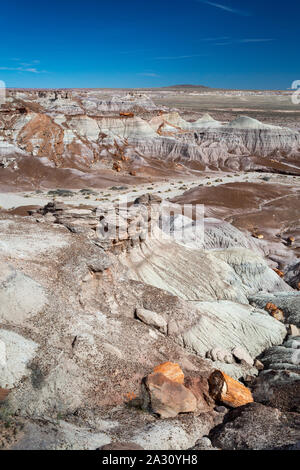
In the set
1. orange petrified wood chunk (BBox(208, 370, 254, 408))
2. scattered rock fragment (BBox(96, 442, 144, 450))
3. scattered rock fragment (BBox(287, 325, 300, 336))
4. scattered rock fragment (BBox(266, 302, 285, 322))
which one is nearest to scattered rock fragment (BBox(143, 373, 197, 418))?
orange petrified wood chunk (BBox(208, 370, 254, 408))

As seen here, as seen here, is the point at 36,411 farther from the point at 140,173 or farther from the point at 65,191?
the point at 140,173

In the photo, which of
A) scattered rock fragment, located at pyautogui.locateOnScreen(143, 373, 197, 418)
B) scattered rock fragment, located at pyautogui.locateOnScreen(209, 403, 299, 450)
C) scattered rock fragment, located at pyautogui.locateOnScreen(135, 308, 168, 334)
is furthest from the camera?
scattered rock fragment, located at pyautogui.locateOnScreen(135, 308, 168, 334)

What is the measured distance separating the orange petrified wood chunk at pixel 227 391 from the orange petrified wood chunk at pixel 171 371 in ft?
3.41

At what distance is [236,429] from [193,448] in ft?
4.37

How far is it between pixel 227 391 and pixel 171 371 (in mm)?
1831

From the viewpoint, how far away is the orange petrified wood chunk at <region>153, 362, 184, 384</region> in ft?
34.3

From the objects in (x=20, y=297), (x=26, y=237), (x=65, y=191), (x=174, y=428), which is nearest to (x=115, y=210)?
(x=26, y=237)

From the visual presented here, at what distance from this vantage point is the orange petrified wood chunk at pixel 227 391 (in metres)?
10.5

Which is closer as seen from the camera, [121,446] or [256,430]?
[121,446]

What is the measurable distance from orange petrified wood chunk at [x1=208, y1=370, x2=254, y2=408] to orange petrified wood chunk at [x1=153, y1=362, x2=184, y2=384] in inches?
41.0

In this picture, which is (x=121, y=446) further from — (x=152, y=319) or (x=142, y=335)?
(x=152, y=319)

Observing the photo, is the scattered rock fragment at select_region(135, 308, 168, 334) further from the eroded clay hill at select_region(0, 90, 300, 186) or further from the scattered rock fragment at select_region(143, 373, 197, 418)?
the eroded clay hill at select_region(0, 90, 300, 186)

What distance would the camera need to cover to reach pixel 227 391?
10.6 m

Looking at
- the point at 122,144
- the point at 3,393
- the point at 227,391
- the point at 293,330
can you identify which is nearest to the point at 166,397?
the point at 227,391
